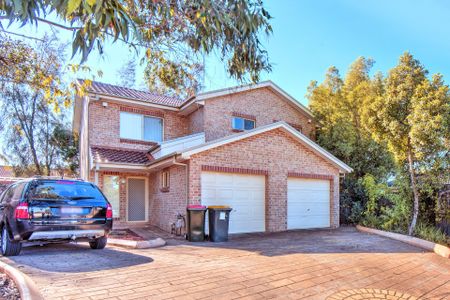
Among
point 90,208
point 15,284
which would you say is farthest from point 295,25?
point 15,284

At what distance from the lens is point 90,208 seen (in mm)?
7367

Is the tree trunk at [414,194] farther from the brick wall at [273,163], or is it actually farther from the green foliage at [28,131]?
the green foliage at [28,131]

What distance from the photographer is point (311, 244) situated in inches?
356

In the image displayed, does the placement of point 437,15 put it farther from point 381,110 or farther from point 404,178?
point 404,178

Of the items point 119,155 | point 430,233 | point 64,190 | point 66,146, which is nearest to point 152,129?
point 119,155

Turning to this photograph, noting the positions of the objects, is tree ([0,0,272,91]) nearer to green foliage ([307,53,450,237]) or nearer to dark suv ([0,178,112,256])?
dark suv ([0,178,112,256])

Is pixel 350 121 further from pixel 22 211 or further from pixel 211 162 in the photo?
pixel 22 211

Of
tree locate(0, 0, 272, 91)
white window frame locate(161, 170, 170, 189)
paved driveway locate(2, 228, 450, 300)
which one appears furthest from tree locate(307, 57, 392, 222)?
tree locate(0, 0, 272, 91)

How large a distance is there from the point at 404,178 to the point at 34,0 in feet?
41.4

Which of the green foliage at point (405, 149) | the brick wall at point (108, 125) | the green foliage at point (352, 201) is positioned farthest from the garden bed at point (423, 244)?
the brick wall at point (108, 125)

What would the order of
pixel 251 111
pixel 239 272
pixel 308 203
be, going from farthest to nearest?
pixel 251 111
pixel 308 203
pixel 239 272

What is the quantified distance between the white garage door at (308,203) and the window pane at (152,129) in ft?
22.5

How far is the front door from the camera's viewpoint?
47.3ft

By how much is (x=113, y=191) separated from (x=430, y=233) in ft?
39.5
